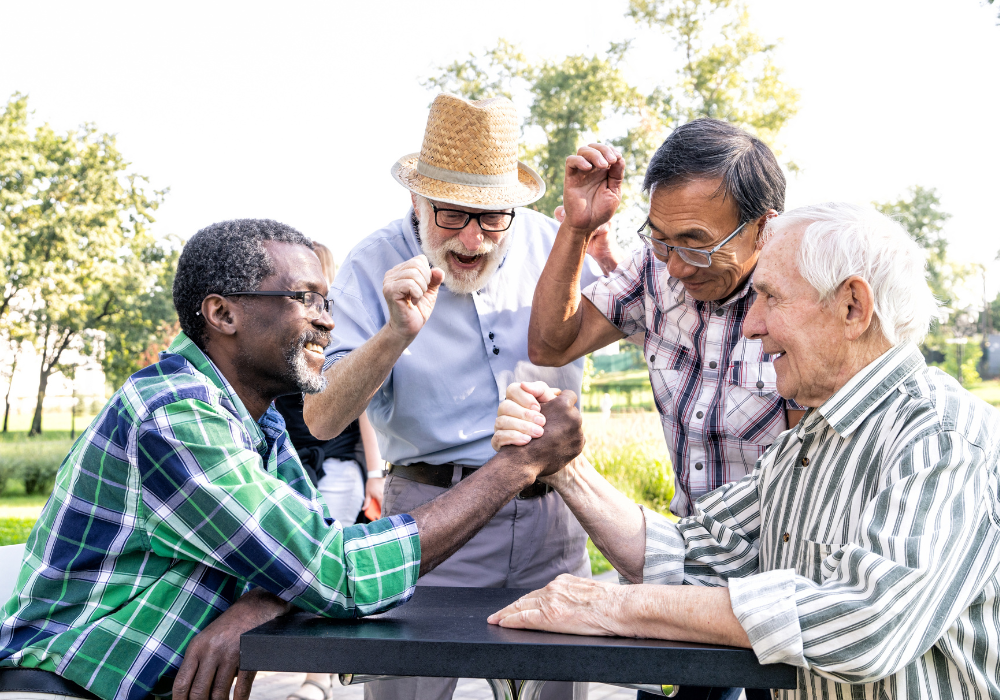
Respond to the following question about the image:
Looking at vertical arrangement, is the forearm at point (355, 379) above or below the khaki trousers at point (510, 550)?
above

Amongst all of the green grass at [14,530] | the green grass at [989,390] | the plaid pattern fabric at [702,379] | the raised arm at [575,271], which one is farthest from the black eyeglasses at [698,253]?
the green grass at [989,390]

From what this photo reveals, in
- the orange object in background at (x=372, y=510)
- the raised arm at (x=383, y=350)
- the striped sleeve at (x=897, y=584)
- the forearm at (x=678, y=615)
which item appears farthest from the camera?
the orange object in background at (x=372, y=510)

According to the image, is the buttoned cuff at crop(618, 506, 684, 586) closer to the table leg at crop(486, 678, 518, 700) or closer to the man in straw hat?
the table leg at crop(486, 678, 518, 700)

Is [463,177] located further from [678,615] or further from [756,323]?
[678,615]

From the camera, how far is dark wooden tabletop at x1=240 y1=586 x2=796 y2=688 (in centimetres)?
153

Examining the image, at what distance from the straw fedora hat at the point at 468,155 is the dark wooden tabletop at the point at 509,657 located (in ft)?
5.62

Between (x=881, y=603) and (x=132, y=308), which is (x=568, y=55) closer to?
(x=132, y=308)

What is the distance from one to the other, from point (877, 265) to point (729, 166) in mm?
795

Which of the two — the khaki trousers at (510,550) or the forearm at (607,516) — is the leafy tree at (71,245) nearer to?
the khaki trousers at (510,550)

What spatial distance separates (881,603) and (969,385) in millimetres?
22767

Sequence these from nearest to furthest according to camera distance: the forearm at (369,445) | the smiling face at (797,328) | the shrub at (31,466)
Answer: the smiling face at (797,328), the forearm at (369,445), the shrub at (31,466)

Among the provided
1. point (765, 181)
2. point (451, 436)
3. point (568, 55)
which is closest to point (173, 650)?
point (451, 436)

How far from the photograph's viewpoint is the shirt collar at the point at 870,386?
1.77m

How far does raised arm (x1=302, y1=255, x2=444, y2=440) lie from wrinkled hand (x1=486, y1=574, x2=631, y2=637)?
1.06m
